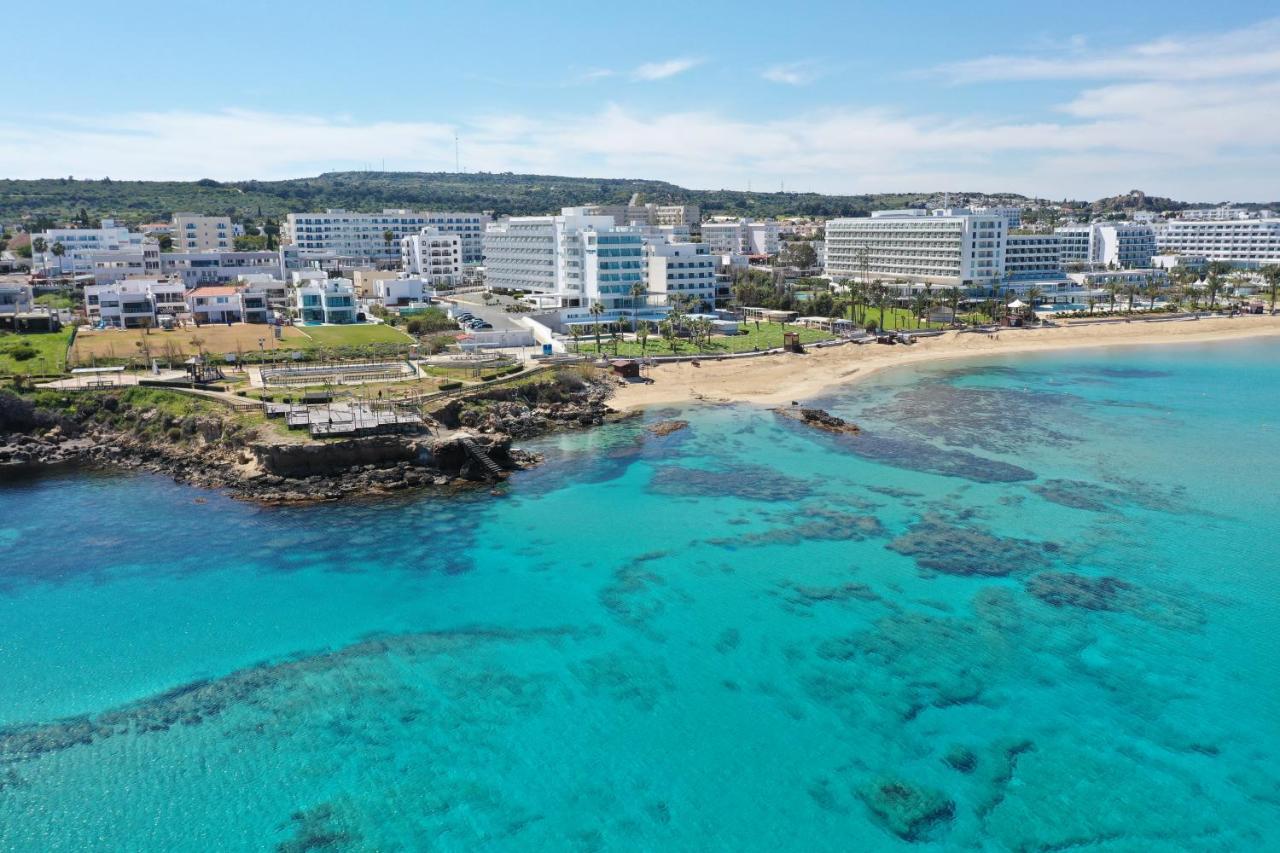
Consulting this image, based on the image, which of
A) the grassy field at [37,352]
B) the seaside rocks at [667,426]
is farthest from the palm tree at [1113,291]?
the grassy field at [37,352]

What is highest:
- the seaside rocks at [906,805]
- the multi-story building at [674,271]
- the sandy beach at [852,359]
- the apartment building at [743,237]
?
the apartment building at [743,237]

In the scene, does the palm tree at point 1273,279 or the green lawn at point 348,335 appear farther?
the palm tree at point 1273,279

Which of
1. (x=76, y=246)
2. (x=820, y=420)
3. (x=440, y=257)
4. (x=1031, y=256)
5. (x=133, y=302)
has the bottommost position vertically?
(x=820, y=420)

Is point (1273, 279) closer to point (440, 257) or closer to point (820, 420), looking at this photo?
point (820, 420)

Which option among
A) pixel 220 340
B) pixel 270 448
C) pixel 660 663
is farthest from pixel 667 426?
pixel 220 340

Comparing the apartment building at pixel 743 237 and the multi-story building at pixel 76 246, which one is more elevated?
the apartment building at pixel 743 237

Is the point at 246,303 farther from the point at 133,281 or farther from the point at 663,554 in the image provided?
the point at 663,554

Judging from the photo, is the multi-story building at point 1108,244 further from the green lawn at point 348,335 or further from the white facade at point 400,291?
the green lawn at point 348,335

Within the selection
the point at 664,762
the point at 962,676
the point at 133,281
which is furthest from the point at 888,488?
the point at 133,281
